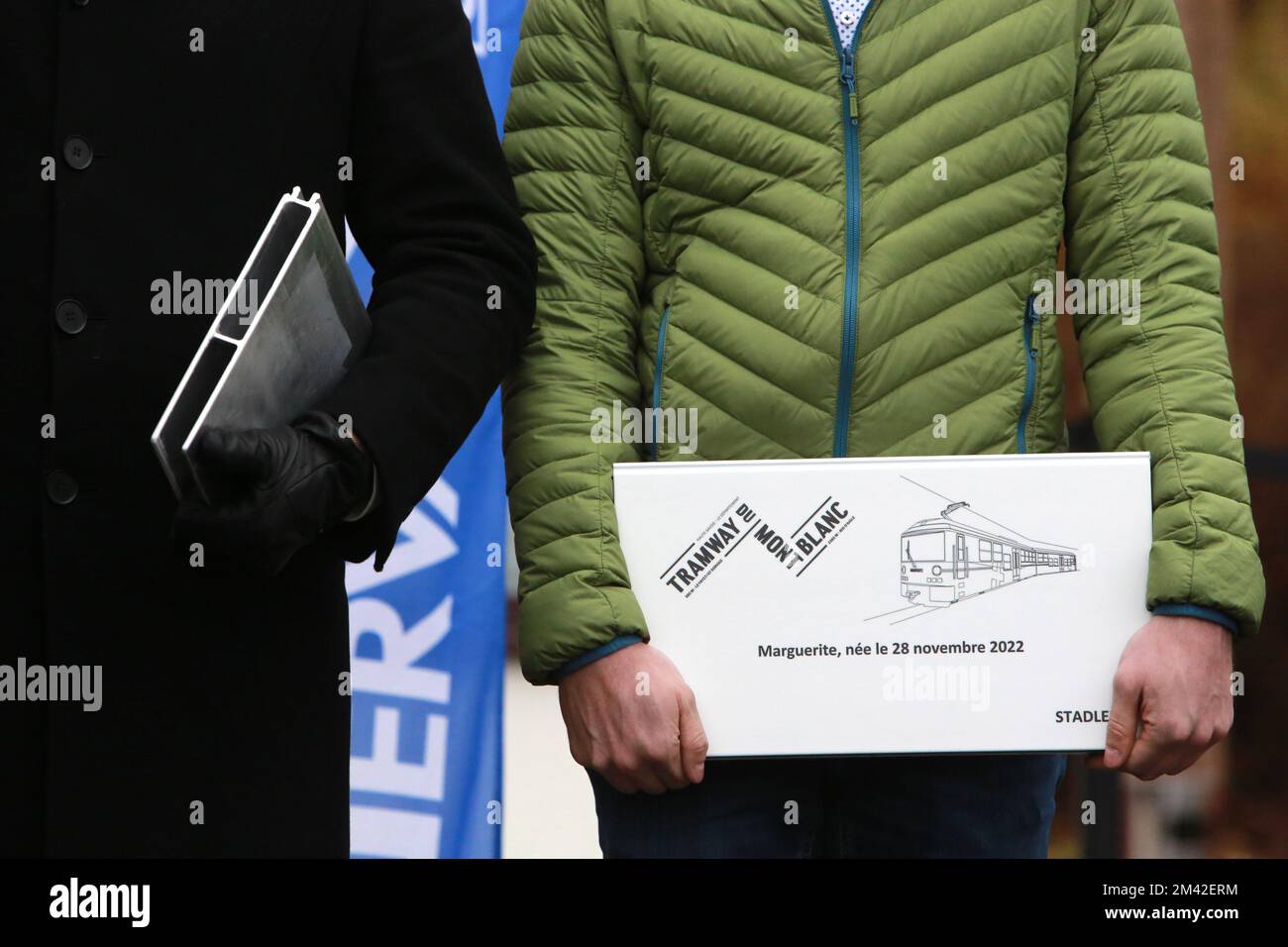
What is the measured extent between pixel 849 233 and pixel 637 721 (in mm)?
562

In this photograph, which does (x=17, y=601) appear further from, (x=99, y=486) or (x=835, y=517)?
(x=835, y=517)

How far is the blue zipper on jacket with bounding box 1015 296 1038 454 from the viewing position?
1842 millimetres

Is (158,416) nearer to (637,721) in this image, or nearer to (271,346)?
(271,346)

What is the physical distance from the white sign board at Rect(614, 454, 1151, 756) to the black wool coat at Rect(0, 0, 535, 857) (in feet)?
1.04

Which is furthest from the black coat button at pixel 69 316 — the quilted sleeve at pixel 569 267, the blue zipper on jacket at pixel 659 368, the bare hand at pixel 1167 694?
the bare hand at pixel 1167 694

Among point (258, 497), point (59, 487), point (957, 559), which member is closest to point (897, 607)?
point (957, 559)

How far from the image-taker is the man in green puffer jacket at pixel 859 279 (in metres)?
1.82

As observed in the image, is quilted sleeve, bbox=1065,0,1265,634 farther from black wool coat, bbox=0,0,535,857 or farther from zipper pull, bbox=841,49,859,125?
black wool coat, bbox=0,0,535,857

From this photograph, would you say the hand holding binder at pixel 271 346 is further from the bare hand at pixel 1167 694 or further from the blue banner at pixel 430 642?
the blue banner at pixel 430 642

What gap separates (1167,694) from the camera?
172 cm

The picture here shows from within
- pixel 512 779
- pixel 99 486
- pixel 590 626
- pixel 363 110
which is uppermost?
pixel 363 110

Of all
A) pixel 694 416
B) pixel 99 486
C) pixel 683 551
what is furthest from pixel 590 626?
pixel 99 486
